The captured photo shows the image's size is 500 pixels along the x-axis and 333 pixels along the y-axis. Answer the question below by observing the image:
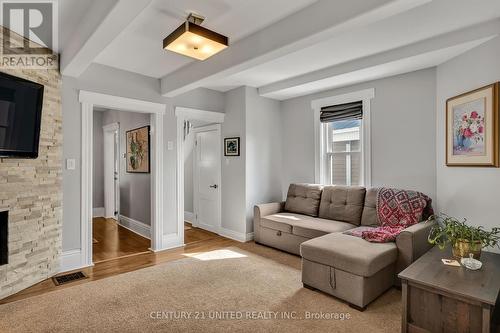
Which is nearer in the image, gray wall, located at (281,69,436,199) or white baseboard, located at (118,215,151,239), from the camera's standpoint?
gray wall, located at (281,69,436,199)

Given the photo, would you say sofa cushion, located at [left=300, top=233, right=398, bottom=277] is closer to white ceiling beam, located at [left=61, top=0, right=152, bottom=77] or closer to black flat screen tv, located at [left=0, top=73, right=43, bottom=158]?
white ceiling beam, located at [left=61, top=0, right=152, bottom=77]

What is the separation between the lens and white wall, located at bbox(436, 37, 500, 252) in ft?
8.35

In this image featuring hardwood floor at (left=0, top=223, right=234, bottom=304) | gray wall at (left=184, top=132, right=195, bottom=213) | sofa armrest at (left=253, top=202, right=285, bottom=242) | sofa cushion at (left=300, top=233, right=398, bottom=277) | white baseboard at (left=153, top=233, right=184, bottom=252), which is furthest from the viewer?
gray wall at (left=184, top=132, right=195, bottom=213)

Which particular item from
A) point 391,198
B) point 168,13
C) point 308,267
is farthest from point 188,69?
point 391,198

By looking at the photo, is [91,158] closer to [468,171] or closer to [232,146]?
[232,146]

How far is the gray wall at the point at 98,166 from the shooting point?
635 cm

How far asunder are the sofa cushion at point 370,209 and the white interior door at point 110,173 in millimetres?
5170

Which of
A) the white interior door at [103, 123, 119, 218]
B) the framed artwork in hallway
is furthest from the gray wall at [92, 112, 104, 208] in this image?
the framed artwork in hallway

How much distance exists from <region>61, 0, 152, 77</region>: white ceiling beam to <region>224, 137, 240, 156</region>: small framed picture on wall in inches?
91.2

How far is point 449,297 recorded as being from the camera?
184cm

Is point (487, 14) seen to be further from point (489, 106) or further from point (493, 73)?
point (489, 106)

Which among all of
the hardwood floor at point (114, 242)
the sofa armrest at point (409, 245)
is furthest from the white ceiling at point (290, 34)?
the hardwood floor at point (114, 242)

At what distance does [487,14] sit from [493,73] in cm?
53

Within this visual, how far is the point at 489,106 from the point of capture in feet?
8.43
